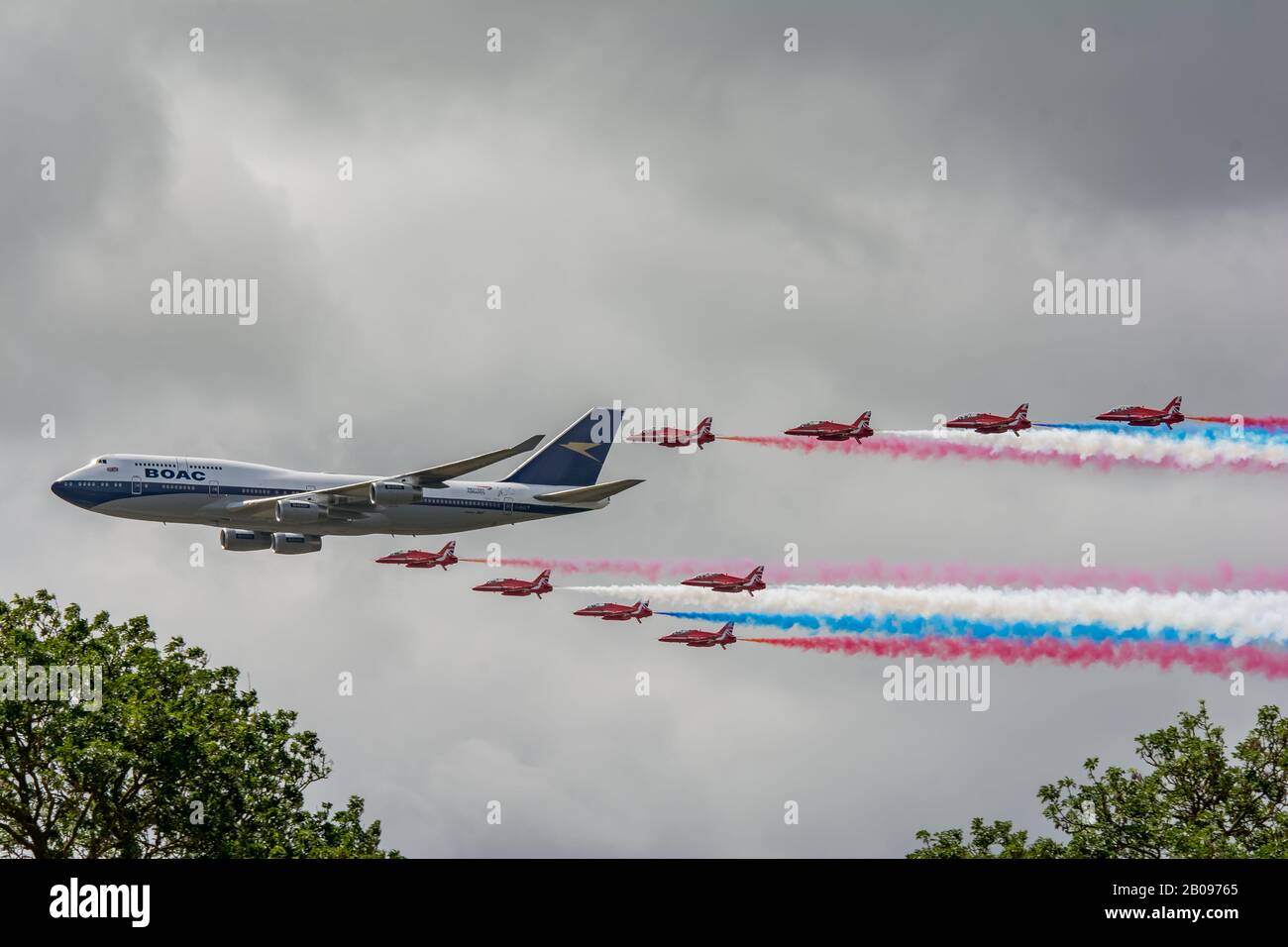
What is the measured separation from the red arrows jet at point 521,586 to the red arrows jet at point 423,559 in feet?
10.8

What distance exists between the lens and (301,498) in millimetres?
117625

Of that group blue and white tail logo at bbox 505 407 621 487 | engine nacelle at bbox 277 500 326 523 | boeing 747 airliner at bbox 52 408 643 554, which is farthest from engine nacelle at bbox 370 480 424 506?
blue and white tail logo at bbox 505 407 621 487

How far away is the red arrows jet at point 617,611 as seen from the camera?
390 feet

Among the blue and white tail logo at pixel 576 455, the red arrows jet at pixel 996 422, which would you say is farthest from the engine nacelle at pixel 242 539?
the red arrows jet at pixel 996 422

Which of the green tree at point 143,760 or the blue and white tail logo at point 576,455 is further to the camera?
the blue and white tail logo at point 576,455

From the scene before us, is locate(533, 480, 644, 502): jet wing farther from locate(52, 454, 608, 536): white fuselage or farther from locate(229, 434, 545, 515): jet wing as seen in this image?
locate(229, 434, 545, 515): jet wing

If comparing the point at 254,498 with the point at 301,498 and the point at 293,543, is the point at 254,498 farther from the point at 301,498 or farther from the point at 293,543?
the point at 293,543

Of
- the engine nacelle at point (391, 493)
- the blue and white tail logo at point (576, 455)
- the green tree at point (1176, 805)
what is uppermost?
the blue and white tail logo at point (576, 455)

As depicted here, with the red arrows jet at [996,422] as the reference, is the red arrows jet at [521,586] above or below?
below

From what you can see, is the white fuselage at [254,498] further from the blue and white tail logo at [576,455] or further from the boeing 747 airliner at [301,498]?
the blue and white tail logo at [576,455]

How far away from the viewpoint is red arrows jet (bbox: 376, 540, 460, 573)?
127 meters
